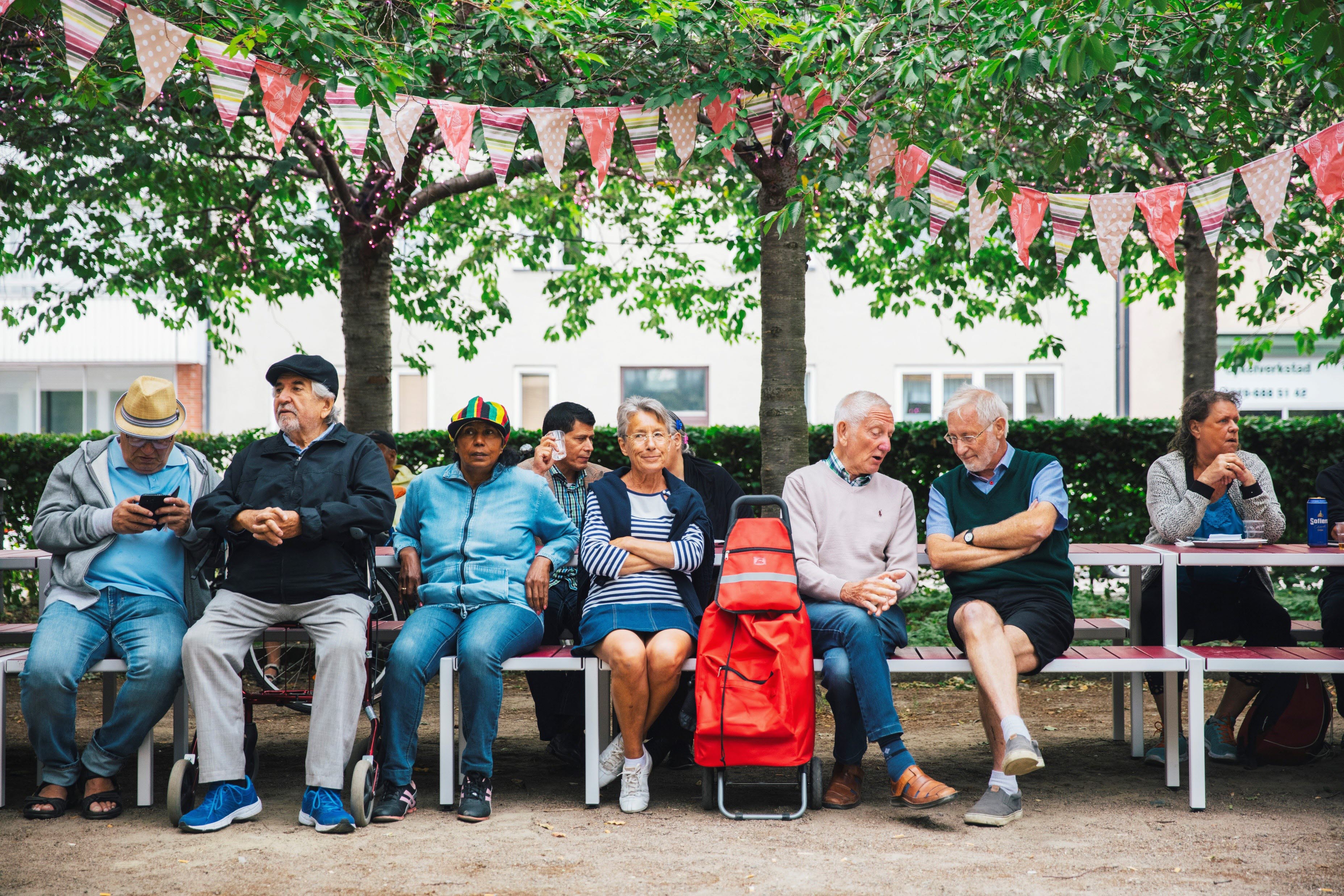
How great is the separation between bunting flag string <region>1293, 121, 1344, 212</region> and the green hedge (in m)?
3.13

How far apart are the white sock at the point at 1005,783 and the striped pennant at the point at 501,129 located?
329 cm

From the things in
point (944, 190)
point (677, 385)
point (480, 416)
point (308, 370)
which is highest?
point (944, 190)

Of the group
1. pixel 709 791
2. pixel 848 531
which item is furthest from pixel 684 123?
pixel 709 791

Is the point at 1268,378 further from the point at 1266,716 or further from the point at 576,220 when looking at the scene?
the point at 1266,716

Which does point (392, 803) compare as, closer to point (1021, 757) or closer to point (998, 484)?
point (1021, 757)

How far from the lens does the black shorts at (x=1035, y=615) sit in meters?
4.30

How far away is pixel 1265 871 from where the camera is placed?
11.6ft

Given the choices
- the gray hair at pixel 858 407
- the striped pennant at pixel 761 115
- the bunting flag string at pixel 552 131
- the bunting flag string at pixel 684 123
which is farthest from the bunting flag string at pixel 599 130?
the gray hair at pixel 858 407

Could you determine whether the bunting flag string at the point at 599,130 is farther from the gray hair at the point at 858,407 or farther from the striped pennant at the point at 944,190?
the gray hair at the point at 858,407

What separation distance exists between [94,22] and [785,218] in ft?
9.15

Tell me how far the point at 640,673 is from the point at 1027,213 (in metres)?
3.13

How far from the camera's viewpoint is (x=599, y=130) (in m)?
5.54

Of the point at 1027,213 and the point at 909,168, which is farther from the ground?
the point at 909,168

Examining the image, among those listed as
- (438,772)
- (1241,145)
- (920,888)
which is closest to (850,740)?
(920,888)
